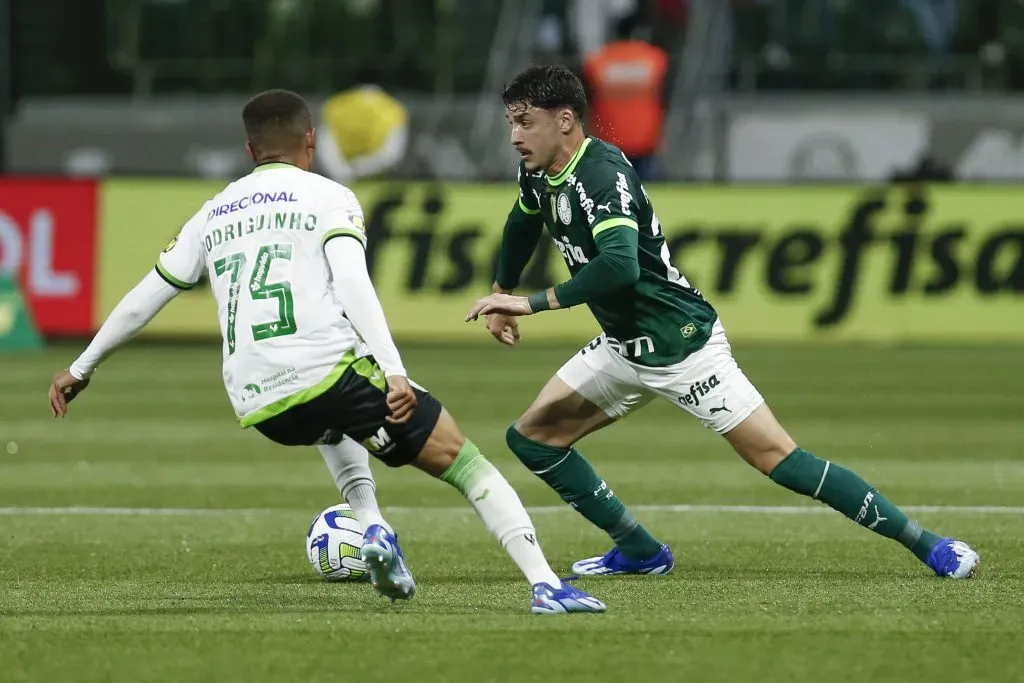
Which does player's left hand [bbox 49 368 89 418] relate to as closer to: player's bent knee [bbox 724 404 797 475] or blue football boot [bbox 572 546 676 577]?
blue football boot [bbox 572 546 676 577]

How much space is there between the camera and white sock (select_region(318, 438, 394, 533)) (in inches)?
297

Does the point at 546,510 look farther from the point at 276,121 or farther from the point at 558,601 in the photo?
the point at 276,121

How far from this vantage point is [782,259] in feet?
65.9

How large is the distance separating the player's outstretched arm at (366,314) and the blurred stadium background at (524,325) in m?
0.76

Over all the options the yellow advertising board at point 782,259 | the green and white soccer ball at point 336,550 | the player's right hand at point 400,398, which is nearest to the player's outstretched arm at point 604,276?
the player's right hand at point 400,398

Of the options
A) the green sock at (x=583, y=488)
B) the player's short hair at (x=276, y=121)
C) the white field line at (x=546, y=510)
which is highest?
the player's short hair at (x=276, y=121)

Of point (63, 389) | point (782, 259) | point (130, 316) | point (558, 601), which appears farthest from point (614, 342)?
point (782, 259)

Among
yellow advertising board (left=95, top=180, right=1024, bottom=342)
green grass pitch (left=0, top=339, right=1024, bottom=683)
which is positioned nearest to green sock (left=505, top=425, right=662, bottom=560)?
green grass pitch (left=0, top=339, right=1024, bottom=683)

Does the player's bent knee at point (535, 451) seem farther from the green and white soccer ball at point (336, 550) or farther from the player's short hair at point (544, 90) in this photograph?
the player's short hair at point (544, 90)

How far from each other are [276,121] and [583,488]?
83.6 inches

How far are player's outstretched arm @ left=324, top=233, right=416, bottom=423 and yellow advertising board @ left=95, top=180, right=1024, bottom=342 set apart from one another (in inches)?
515

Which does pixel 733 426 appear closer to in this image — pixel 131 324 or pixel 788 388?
pixel 131 324

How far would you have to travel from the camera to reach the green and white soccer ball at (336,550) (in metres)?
7.94

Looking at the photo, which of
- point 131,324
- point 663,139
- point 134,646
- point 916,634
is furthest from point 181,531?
point 663,139
